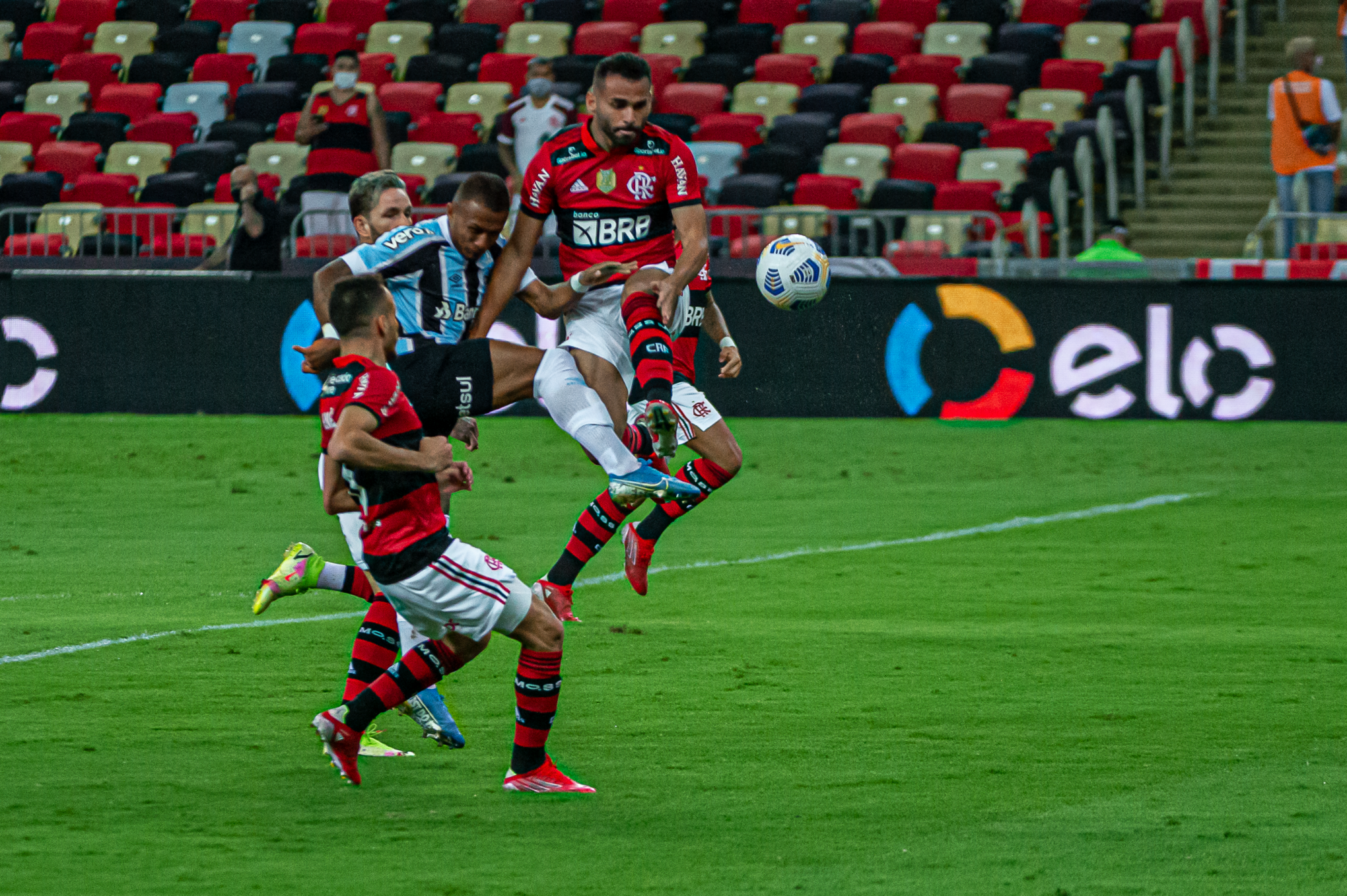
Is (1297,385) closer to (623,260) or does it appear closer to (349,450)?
(623,260)

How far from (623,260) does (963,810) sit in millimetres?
3771

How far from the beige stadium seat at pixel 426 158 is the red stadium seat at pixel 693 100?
252 cm

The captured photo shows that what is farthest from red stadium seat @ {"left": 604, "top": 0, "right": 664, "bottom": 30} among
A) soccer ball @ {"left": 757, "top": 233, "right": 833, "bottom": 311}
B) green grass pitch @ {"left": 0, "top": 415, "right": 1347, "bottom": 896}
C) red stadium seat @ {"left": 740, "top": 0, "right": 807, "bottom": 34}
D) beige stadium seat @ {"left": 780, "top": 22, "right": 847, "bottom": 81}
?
soccer ball @ {"left": 757, "top": 233, "right": 833, "bottom": 311}

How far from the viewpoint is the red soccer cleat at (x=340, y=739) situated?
18.1 feet

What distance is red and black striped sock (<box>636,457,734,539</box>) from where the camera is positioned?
853 cm

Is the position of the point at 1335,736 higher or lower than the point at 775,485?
higher

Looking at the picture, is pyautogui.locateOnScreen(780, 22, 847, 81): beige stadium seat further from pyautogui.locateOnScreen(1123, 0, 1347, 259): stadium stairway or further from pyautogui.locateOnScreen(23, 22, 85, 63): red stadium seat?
pyautogui.locateOnScreen(23, 22, 85, 63): red stadium seat

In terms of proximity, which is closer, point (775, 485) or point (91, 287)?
point (775, 485)

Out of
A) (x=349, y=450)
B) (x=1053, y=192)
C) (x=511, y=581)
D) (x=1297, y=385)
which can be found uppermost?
(x=349, y=450)

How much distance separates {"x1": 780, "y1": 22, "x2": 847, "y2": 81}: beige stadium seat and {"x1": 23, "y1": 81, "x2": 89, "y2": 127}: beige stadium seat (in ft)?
29.3

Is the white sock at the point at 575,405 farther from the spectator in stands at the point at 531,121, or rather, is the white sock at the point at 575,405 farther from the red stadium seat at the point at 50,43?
the red stadium seat at the point at 50,43

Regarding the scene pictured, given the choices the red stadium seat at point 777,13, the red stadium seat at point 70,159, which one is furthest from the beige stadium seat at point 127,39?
the red stadium seat at point 777,13

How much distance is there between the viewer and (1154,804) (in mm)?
5438

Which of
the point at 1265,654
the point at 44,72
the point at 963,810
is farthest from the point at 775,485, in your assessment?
the point at 44,72
